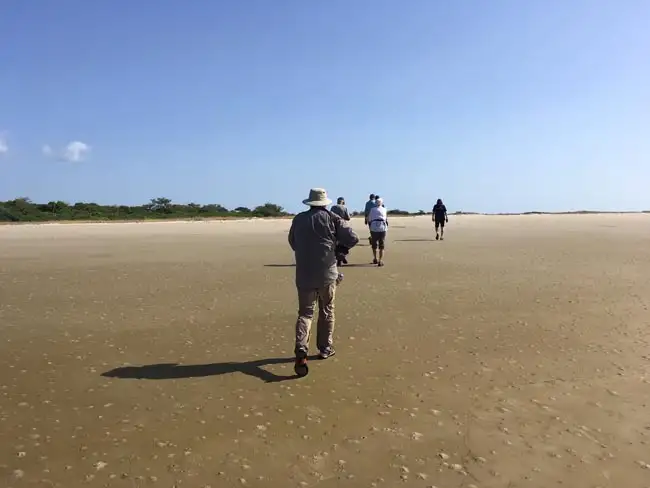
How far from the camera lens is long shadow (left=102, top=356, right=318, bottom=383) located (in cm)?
571

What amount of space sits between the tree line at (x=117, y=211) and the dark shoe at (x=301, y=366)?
165ft

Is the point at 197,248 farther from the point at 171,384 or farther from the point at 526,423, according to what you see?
the point at 526,423

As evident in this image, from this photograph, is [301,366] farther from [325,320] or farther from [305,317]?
[325,320]

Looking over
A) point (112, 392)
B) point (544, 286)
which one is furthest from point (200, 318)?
point (544, 286)

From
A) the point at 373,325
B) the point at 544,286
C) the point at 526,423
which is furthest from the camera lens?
the point at 544,286

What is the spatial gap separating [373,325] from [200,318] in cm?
263

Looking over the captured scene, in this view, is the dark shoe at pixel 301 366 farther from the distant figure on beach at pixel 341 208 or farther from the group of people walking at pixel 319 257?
the distant figure on beach at pixel 341 208

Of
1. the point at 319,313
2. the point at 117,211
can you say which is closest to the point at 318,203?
the point at 319,313

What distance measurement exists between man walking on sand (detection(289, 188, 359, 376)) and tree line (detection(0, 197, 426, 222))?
4977 centimetres

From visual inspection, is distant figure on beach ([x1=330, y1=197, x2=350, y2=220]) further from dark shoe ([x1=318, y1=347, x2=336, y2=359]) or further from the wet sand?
dark shoe ([x1=318, y1=347, x2=336, y2=359])

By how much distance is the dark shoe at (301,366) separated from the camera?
18.6ft

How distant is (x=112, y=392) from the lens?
527 centimetres

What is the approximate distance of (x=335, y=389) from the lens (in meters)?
5.30

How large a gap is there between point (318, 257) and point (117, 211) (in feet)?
202
